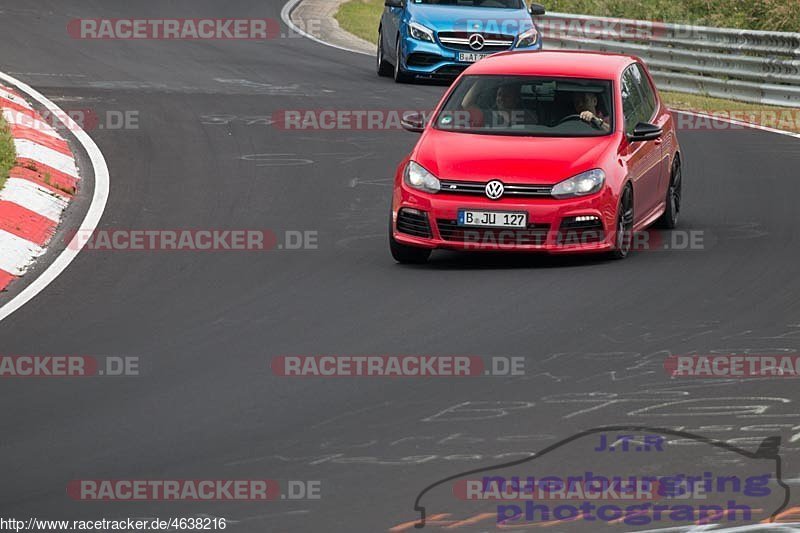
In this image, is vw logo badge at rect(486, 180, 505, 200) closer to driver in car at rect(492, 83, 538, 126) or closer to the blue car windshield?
driver in car at rect(492, 83, 538, 126)

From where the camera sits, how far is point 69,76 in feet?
79.3

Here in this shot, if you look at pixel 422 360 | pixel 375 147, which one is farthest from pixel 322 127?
pixel 422 360

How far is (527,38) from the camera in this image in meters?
25.9

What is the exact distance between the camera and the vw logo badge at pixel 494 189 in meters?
12.7

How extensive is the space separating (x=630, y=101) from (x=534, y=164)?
170 cm

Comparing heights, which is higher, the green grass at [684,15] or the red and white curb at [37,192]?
the red and white curb at [37,192]

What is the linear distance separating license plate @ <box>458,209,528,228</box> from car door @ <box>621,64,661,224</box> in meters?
1.19

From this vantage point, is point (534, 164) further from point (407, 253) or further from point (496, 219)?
point (407, 253)

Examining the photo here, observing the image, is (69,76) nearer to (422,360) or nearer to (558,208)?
(558,208)

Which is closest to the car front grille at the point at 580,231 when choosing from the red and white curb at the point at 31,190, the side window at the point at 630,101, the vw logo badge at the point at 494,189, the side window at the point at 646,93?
the vw logo badge at the point at 494,189

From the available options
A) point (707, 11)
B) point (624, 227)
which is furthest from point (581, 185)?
point (707, 11)

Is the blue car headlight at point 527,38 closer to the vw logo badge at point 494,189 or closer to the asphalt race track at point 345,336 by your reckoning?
the asphalt race track at point 345,336

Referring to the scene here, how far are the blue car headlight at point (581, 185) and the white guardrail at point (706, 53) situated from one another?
11765 millimetres

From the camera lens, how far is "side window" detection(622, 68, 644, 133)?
13.9 m
